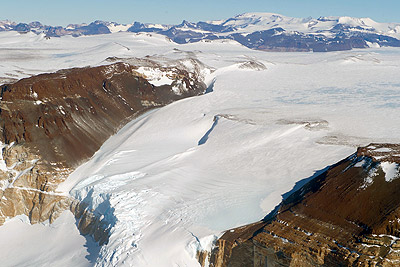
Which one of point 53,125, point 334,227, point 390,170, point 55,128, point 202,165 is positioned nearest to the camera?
point 334,227

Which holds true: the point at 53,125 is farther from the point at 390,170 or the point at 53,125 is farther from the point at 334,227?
the point at 390,170

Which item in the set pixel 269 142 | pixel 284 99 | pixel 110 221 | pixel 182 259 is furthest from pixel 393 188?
pixel 284 99

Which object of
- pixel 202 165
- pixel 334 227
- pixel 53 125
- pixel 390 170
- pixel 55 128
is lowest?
pixel 202 165

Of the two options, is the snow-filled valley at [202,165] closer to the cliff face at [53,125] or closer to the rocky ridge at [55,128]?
the rocky ridge at [55,128]

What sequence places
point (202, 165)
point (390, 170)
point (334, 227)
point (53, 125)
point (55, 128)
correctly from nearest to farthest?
point (334, 227) < point (390, 170) < point (202, 165) < point (55, 128) < point (53, 125)

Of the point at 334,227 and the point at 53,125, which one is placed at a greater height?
the point at 53,125

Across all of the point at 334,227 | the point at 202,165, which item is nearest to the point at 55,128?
the point at 202,165

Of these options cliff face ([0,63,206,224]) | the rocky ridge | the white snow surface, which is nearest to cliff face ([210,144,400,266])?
the white snow surface
